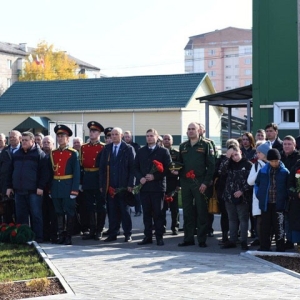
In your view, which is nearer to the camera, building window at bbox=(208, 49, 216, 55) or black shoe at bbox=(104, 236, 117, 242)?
black shoe at bbox=(104, 236, 117, 242)

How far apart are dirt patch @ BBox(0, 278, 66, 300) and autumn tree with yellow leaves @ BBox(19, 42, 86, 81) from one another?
7590cm

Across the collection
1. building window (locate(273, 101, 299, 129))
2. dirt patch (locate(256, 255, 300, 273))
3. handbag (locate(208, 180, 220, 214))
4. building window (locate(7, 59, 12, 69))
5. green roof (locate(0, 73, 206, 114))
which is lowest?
dirt patch (locate(256, 255, 300, 273))

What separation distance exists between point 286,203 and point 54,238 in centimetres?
440

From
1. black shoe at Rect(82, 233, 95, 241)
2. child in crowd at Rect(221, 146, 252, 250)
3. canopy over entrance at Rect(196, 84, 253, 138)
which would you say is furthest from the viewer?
canopy over entrance at Rect(196, 84, 253, 138)

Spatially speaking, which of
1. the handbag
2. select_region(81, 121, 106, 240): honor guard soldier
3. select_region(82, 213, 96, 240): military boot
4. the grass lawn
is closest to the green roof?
select_region(81, 121, 106, 240): honor guard soldier

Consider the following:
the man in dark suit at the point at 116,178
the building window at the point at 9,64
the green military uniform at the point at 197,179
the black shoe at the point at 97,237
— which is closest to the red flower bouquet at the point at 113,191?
the man in dark suit at the point at 116,178

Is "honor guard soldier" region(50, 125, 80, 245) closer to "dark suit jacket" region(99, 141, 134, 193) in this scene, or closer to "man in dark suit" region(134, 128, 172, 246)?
"dark suit jacket" region(99, 141, 134, 193)

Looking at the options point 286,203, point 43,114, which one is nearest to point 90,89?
point 43,114

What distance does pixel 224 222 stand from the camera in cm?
1244

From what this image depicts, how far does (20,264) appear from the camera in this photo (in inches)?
392

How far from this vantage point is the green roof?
4503 centimetres

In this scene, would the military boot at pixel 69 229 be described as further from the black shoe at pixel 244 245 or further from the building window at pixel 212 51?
the building window at pixel 212 51

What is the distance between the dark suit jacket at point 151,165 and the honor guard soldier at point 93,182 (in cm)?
108

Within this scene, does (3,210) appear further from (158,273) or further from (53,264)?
(158,273)
